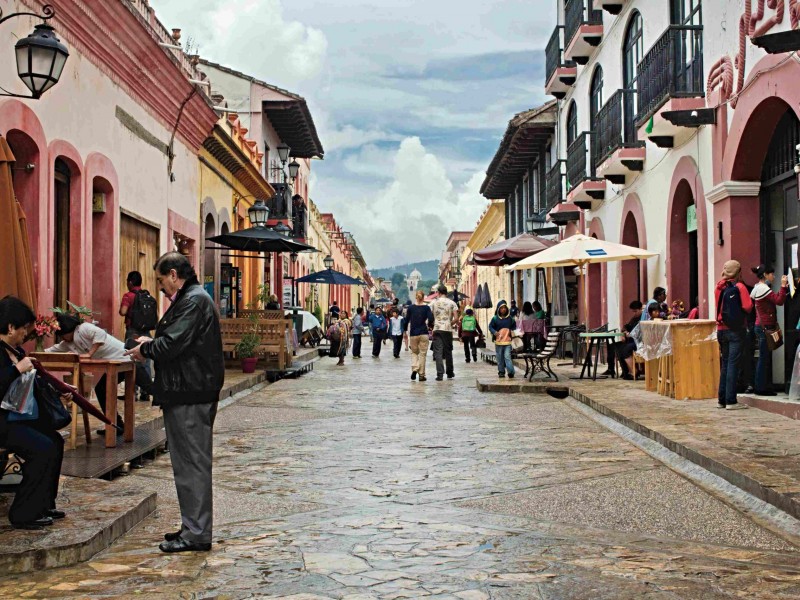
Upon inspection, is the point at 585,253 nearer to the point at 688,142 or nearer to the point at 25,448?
the point at 688,142

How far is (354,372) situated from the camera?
21.0 meters

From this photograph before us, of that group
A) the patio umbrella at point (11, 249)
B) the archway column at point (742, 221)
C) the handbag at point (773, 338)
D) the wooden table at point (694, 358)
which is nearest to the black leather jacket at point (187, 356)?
the patio umbrella at point (11, 249)

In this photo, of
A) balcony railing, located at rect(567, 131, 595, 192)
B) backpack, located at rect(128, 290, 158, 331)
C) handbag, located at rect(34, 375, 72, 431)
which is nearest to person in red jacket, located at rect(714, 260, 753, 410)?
backpack, located at rect(128, 290, 158, 331)

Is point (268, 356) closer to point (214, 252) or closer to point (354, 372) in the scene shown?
point (354, 372)

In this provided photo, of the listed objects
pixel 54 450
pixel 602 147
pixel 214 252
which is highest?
pixel 602 147

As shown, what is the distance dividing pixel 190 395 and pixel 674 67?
10822mm

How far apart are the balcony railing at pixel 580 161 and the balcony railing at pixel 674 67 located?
4963 mm

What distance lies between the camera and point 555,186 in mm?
24828

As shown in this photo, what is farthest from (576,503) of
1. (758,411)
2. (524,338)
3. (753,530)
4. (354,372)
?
(354,372)

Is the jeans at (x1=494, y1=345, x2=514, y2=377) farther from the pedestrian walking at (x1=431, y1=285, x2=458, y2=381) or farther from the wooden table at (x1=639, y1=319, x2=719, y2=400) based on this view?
the wooden table at (x1=639, y1=319, x2=719, y2=400)

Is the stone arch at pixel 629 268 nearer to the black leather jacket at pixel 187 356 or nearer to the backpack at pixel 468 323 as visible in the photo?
the backpack at pixel 468 323

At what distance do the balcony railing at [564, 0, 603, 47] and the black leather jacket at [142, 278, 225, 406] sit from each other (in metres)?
16.8

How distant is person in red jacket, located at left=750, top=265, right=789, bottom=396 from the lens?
34.8ft

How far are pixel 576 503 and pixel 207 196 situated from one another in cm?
1583
